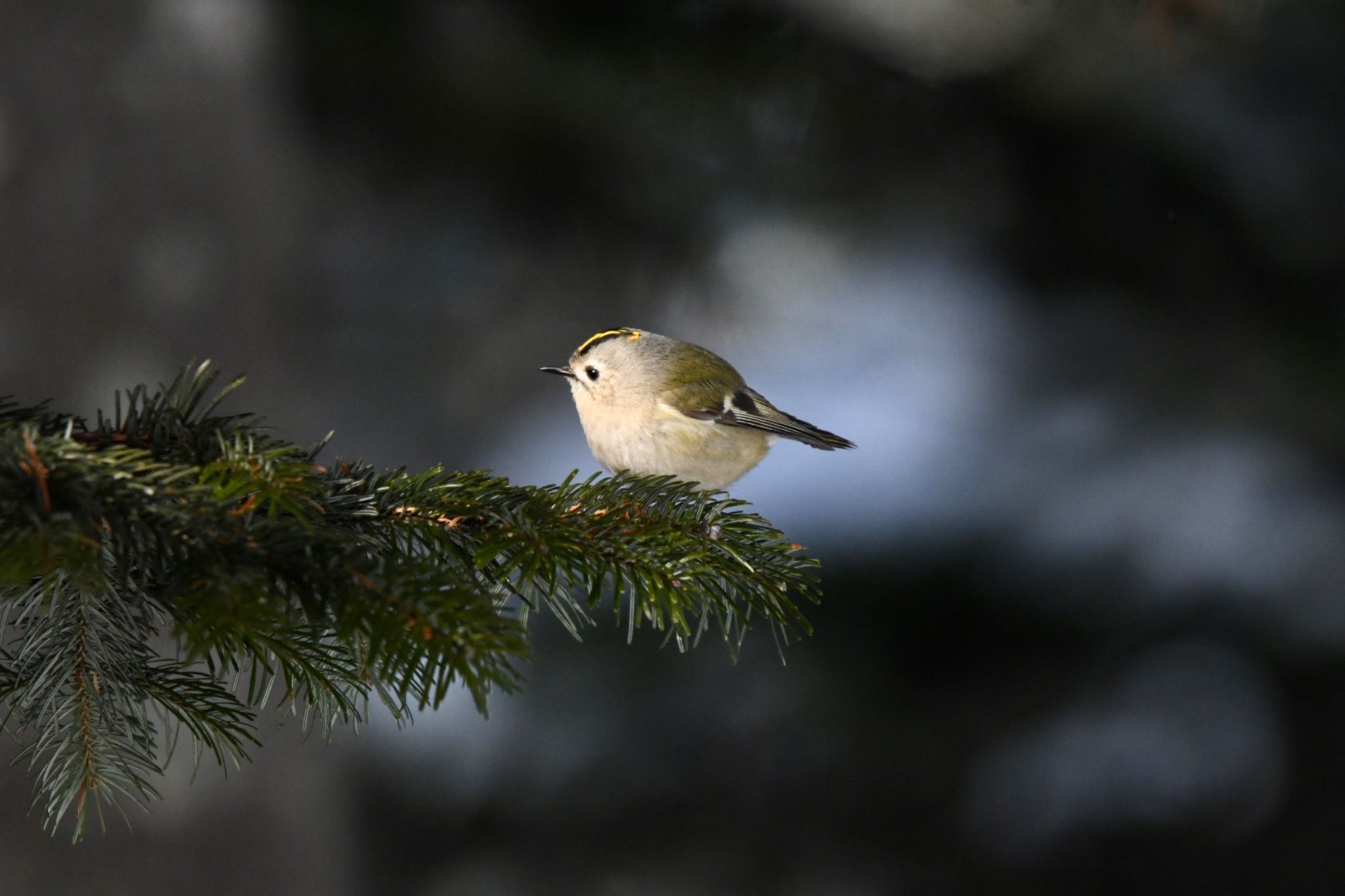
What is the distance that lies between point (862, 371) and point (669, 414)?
0.95 m

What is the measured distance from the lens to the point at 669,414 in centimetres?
113

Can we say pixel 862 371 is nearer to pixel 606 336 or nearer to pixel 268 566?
pixel 606 336

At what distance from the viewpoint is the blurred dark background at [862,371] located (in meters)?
1.87

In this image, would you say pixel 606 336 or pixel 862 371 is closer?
pixel 606 336

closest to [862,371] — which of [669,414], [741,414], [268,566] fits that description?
[741,414]

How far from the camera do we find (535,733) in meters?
2.08

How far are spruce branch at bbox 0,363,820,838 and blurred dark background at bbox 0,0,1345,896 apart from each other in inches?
47.8

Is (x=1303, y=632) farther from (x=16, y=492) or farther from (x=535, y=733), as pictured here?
(x=16, y=492)

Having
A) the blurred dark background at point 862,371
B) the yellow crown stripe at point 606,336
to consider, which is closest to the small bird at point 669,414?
the yellow crown stripe at point 606,336

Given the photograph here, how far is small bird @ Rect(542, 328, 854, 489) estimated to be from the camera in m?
1.12

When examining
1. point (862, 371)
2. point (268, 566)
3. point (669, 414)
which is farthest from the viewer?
point (862, 371)

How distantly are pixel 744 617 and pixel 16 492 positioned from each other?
46 cm

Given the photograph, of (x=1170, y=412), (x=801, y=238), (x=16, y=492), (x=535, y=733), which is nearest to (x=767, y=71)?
(x=801, y=238)

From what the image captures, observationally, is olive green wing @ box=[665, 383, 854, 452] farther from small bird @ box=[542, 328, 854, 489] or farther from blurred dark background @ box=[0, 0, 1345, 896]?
blurred dark background @ box=[0, 0, 1345, 896]
